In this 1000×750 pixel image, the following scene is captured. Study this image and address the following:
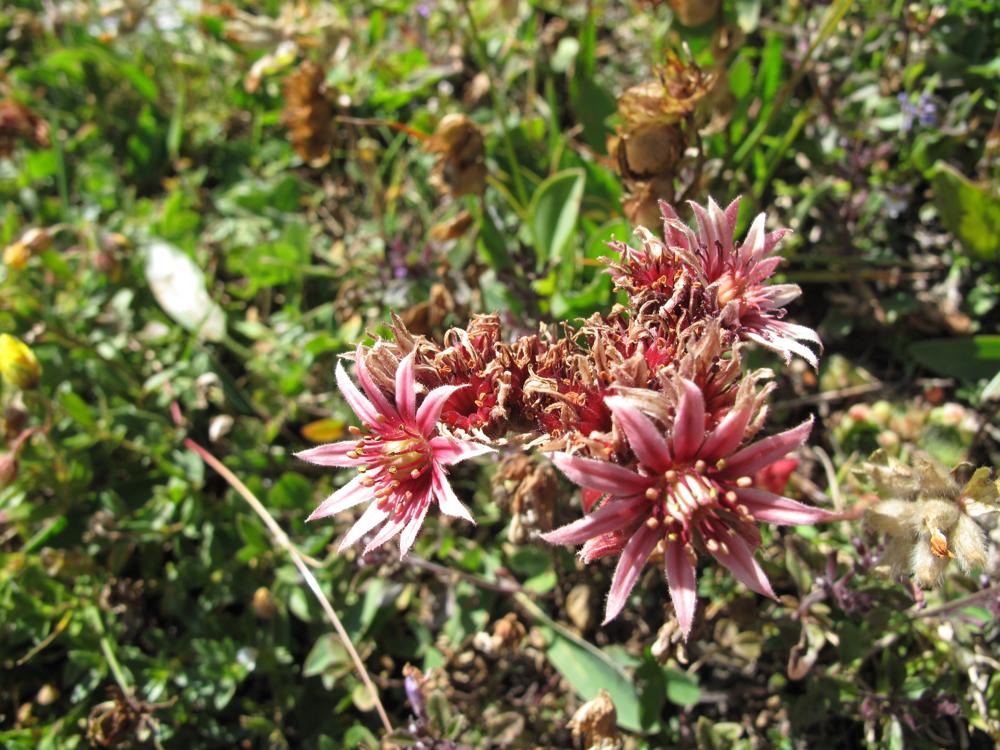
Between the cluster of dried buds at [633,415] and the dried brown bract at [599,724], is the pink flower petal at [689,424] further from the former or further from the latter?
the dried brown bract at [599,724]

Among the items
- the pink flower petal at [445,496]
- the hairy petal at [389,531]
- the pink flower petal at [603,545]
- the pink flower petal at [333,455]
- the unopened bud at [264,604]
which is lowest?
the unopened bud at [264,604]

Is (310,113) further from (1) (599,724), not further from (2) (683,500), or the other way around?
(1) (599,724)

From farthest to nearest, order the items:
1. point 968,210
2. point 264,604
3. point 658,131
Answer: point 968,210, point 264,604, point 658,131

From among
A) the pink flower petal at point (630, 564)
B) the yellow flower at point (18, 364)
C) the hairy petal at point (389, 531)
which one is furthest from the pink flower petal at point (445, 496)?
the yellow flower at point (18, 364)

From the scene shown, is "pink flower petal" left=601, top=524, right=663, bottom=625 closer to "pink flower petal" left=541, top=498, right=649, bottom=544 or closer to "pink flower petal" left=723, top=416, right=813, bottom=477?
"pink flower petal" left=541, top=498, right=649, bottom=544

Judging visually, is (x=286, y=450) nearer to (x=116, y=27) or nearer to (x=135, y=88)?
(x=135, y=88)

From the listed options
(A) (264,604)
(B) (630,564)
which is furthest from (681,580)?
(A) (264,604)
